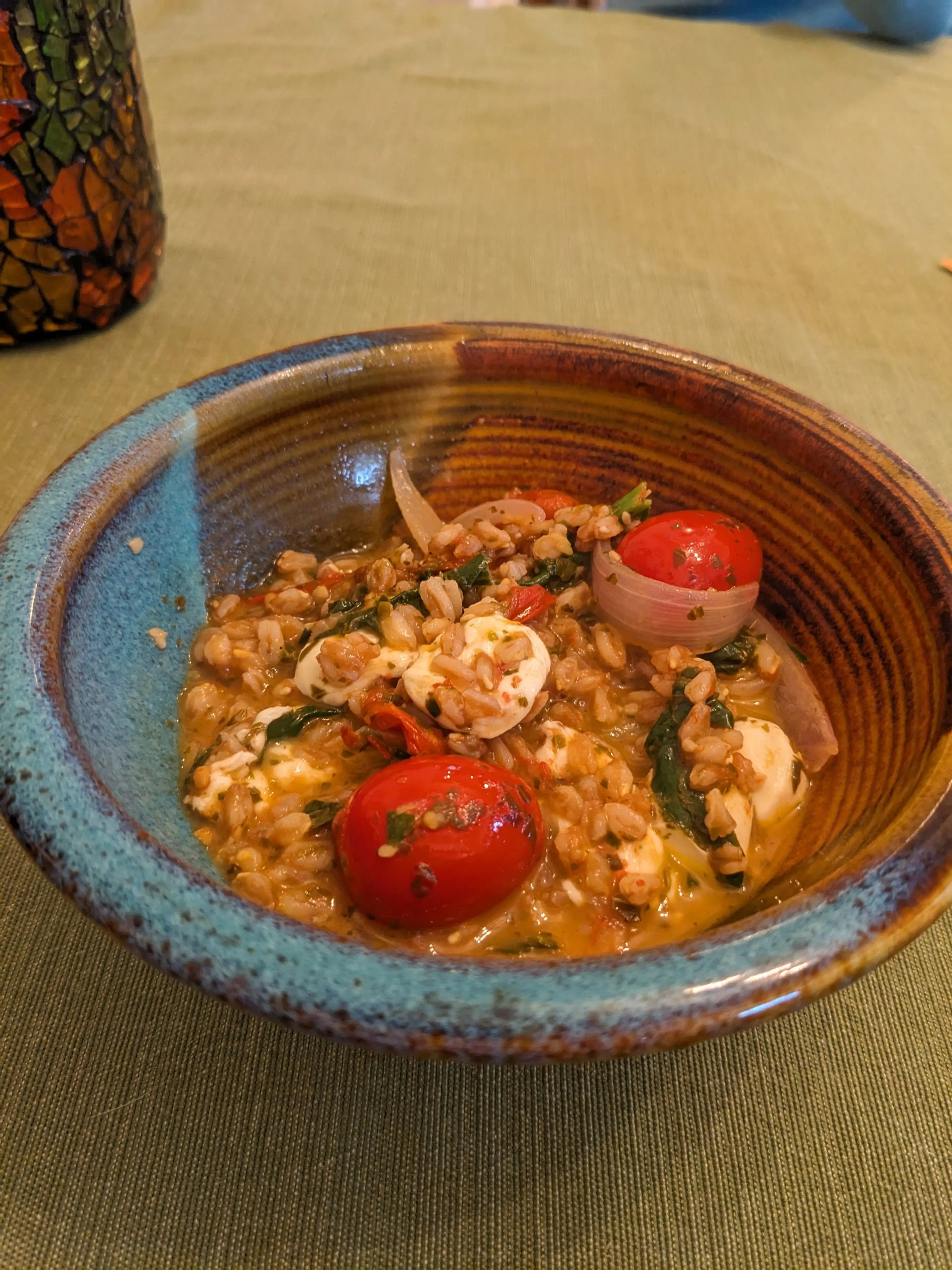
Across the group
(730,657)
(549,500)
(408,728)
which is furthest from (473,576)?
(730,657)

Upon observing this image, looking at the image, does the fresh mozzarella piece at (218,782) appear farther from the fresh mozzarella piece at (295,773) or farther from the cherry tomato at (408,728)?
the cherry tomato at (408,728)

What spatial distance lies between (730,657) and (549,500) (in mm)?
483

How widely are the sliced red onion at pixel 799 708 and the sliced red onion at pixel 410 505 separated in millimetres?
664

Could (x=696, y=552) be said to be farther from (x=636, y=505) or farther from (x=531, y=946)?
(x=531, y=946)

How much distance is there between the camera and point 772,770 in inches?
55.7

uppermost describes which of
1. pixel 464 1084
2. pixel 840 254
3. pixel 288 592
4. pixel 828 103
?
pixel 828 103

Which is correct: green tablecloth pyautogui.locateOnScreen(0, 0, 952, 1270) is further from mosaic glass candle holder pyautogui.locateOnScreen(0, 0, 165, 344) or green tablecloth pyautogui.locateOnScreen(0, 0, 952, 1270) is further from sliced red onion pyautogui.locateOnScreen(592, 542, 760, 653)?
sliced red onion pyautogui.locateOnScreen(592, 542, 760, 653)

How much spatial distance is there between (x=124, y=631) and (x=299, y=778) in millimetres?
375

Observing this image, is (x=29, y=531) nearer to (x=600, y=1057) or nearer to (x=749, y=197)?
(x=600, y=1057)

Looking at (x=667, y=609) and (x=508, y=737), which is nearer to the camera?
(x=508, y=737)

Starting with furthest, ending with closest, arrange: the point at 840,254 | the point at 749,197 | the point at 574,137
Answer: the point at 574,137
the point at 749,197
the point at 840,254

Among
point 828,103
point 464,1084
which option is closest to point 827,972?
point 464,1084

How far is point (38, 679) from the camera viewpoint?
Result: 1048 millimetres

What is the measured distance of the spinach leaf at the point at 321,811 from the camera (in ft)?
4.30
